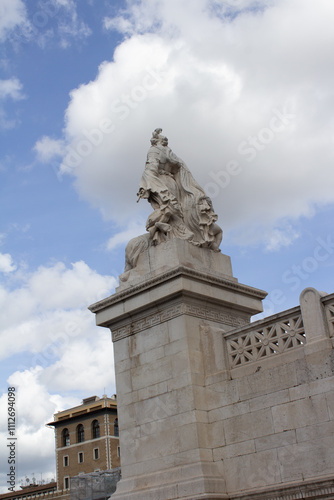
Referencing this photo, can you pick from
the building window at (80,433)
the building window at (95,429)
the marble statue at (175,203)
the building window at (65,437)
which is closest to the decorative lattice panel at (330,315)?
the marble statue at (175,203)

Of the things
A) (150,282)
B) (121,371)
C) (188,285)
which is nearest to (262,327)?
(188,285)

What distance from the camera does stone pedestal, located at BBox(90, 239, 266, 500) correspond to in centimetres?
1027

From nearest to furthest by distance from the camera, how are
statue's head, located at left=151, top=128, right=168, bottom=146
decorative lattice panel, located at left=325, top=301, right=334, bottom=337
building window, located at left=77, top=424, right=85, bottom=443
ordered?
decorative lattice panel, located at left=325, top=301, right=334, bottom=337
statue's head, located at left=151, top=128, right=168, bottom=146
building window, located at left=77, top=424, right=85, bottom=443

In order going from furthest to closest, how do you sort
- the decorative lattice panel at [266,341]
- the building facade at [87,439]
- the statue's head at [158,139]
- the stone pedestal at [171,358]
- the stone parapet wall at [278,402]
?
the building facade at [87,439], the statue's head at [158,139], the stone pedestal at [171,358], the decorative lattice panel at [266,341], the stone parapet wall at [278,402]

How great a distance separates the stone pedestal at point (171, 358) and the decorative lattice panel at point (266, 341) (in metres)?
0.26

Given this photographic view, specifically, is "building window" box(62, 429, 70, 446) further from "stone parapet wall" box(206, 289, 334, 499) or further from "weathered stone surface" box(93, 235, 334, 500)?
"stone parapet wall" box(206, 289, 334, 499)

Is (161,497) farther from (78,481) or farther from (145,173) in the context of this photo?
(78,481)

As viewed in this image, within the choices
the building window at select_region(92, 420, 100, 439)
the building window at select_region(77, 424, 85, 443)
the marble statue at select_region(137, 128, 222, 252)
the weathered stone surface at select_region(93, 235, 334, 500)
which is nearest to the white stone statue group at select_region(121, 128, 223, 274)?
the marble statue at select_region(137, 128, 222, 252)

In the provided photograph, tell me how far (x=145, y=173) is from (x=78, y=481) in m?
25.2

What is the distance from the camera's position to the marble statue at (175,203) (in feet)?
40.0

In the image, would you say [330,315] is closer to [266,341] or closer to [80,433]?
[266,341]

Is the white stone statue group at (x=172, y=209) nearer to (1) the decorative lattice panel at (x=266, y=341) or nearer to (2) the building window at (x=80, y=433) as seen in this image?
(1) the decorative lattice panel at (x=266, y=341)

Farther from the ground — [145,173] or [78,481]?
[145,173]

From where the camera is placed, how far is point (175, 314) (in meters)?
11.2
